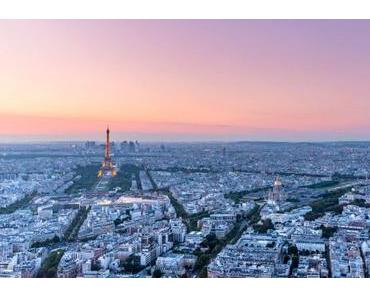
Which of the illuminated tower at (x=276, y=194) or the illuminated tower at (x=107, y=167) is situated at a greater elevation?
the illuminated tower at (x=107, y=167)

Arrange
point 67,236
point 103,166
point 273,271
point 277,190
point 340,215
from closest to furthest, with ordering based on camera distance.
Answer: point 273,271 → point 67,236 → point 340,215 → point 277,190 → point 103,166

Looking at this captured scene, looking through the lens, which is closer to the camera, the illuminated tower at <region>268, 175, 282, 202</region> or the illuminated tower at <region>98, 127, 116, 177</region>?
the illuminated tower at <region>268, 175, 282, 202</region>

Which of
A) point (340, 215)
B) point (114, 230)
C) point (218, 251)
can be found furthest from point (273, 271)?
point (340, 215)

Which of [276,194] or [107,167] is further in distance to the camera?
[107,167]

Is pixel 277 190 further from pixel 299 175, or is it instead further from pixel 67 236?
pixel 67 236

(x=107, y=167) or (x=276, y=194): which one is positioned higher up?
(x=107, y=167)

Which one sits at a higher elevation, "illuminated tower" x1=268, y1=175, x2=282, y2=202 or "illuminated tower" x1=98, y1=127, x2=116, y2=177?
"illuminated tower" x1=98, y1=127, x2=116, y2=177

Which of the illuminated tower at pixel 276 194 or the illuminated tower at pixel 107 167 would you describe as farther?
the illuminated tower at pixel 107 167

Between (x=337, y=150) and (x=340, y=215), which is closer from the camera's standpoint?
(x=340, y=215)

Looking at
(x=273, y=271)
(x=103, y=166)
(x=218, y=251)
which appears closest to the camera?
(x=273, y=271)
